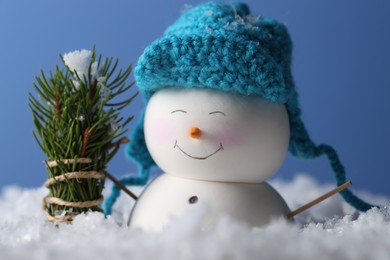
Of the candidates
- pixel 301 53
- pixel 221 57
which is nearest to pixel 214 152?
pixel 221 57

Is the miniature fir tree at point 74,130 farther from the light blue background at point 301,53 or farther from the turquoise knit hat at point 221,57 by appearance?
the light blue background at point 301,53

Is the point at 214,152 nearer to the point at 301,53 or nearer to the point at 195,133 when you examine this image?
the point at 195,133

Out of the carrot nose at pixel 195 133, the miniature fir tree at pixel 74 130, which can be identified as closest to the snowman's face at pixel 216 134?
the carrot nose at pixel 195 133

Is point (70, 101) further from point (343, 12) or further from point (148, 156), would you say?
point (343, 12)

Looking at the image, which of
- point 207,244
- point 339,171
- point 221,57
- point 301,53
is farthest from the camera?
point 301,53

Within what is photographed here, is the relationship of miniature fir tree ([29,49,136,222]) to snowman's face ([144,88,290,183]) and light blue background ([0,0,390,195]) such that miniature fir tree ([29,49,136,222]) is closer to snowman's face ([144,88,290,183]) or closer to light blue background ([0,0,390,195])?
snowman's face ([144,88,290,183])

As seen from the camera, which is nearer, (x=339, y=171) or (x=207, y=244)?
(x=207, y=244)
